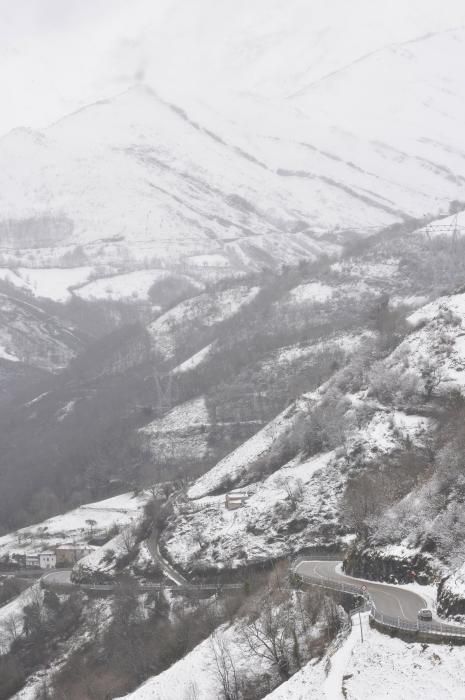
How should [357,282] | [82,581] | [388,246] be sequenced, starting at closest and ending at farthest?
[82,581]
[357,282]
[388,246]

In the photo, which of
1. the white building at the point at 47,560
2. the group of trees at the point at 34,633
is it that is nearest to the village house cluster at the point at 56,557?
the white building at the point at 47,560

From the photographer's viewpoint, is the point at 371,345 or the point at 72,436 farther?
the point at 72,436

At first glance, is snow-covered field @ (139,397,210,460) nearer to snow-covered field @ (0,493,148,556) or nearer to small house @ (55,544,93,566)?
snow-covered field @ (0,493,148,556)

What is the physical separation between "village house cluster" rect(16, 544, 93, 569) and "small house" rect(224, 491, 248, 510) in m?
26.9

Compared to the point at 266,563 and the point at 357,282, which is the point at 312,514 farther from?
the point at 357,282

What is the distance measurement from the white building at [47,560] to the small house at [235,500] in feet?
99.8

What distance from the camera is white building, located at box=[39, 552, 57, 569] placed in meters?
94.8

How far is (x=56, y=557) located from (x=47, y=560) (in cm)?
106

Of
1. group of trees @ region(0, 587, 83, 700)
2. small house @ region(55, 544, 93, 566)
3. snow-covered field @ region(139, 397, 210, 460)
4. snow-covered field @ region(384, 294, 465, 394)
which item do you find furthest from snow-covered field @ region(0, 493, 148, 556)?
snow-covered field @ region(384, 294, 465, 394)

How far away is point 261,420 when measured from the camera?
418 ft

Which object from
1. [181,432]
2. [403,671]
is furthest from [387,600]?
[181,432]

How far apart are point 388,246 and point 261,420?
8227 cm

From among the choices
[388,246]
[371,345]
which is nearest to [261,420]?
[371,345]

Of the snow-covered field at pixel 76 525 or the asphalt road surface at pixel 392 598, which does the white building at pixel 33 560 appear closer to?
the snow-covered field at pixel 76 525
